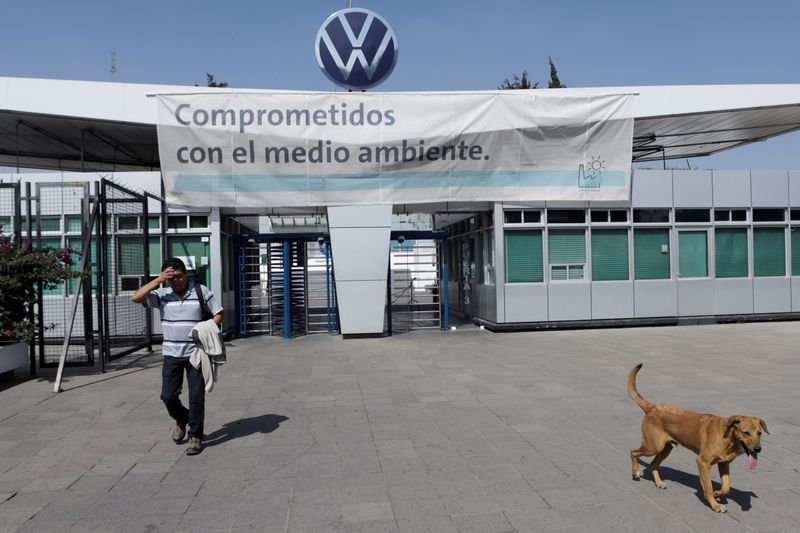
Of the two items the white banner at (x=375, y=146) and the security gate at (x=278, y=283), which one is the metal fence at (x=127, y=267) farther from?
the security gate at (x=278, y=283)

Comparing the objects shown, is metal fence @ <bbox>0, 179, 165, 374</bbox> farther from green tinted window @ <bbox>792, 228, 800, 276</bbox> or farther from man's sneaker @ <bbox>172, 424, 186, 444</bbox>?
green tinted window @ <bbox>792, 228, 800, 276</bbox>

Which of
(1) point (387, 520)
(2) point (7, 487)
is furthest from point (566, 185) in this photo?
(2) point (7, 487)

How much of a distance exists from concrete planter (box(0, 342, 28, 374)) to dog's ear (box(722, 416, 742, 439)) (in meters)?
9.54

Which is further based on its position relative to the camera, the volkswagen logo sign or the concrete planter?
the volkswagen logo sign

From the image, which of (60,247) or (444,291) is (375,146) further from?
(60,247)

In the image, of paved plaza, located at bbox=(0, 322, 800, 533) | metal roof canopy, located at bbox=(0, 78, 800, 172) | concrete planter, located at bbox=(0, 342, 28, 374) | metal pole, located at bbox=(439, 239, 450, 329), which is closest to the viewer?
paved plaza, located at bbox=(0, 322, 800, 533)

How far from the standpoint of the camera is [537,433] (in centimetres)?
594

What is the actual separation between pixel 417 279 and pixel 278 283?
3.78m

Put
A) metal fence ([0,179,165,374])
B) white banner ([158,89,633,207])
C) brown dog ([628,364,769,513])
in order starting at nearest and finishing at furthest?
brown dog ([628,364,769,513]) < metal fence ([0,179,165,374]) < white banner ([158,89,633,207])

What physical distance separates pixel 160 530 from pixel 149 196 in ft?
32.9

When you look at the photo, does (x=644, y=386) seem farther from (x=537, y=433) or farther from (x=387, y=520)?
(x=387, y=520)

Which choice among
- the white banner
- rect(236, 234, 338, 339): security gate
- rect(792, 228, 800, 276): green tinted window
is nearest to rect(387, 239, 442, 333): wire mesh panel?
rect(236, 234, 338, 339): security gate

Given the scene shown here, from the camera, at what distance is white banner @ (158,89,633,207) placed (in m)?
12.9

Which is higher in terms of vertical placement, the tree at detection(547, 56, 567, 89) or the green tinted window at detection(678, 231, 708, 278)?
the tree at detection(547, 56, 567, 89)
